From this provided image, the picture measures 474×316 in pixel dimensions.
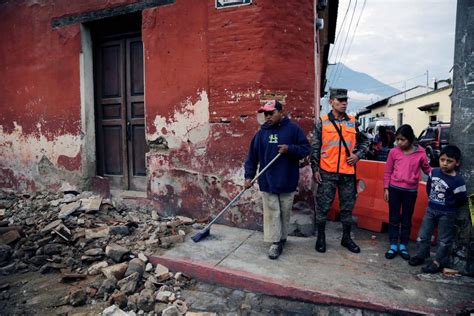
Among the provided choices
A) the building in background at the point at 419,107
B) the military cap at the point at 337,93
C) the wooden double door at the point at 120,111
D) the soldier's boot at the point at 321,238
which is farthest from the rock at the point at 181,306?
the building in background at the point at 419,107

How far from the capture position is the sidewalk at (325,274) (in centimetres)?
282

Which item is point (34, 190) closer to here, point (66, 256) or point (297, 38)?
point (66, 256)

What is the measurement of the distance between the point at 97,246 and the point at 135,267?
0.86m

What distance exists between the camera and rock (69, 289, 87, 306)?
9.89ft

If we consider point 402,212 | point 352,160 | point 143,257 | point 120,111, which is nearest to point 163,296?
point 143,257

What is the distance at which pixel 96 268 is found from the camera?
359 cm

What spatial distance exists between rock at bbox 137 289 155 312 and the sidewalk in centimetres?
60

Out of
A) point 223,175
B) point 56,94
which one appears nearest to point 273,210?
point 223,175

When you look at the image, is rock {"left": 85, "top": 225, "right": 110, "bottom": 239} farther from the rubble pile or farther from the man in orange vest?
the man in orange vest

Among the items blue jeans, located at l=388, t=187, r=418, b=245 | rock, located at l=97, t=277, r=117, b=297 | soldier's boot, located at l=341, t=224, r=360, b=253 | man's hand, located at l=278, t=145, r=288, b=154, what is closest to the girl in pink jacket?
blue jeans, located at l=388, t=187, r=418, b=245

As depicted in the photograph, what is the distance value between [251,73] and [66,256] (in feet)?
10.7

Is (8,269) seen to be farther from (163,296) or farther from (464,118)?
(464,118)

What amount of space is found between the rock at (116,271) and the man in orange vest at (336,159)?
221cm

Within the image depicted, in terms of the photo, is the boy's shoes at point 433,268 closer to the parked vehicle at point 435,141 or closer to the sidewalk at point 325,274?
the sidewalk at point 325,274
